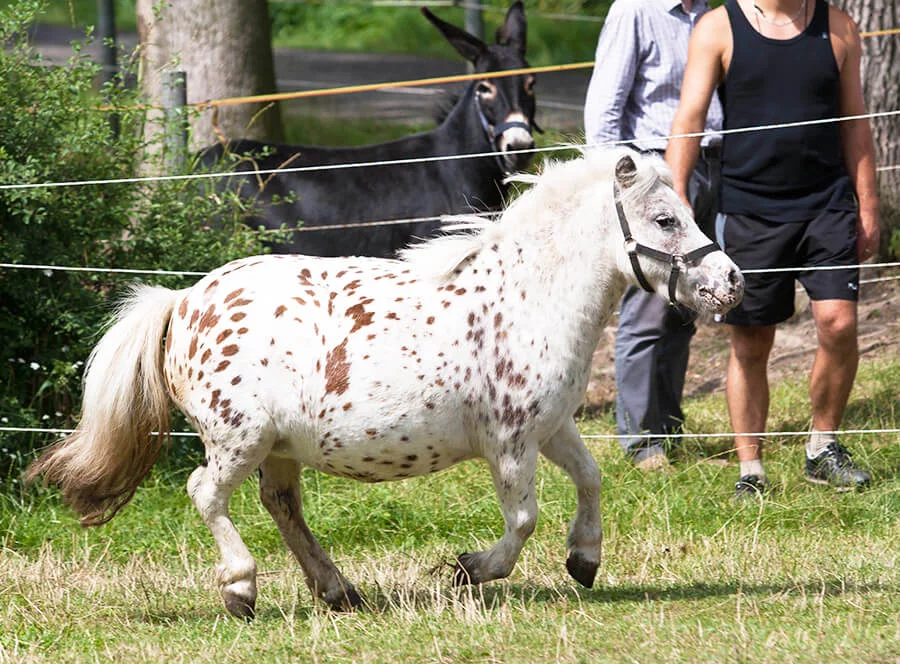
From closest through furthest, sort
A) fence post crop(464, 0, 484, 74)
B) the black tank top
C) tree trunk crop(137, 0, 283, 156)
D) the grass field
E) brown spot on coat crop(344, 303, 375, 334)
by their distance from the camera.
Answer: the grass field
brown spot on coat crop(344, 303, 375, 334)
the black tank top
tree trunk crop(137, 0, 283, 156)
fence post crop(464, 0, 484, 74)

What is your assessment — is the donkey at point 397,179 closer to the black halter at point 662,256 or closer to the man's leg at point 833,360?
the man's leg at point 833,360

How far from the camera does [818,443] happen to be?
640cm

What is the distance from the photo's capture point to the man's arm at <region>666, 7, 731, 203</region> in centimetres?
596

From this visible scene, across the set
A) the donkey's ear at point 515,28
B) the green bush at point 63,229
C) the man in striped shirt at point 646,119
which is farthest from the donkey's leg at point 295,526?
the donkey's ear at point 515,28

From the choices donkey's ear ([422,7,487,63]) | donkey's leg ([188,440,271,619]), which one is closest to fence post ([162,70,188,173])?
donkey's ear ([422,7,487,63])

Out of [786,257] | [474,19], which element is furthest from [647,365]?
[474,19]

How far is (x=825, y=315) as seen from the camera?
6.04m

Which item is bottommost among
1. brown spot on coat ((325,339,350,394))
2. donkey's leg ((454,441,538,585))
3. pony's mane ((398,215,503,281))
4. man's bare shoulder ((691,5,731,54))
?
donkey's leg ((454,441,538,585))

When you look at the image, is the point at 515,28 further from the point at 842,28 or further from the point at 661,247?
the point at 661,247

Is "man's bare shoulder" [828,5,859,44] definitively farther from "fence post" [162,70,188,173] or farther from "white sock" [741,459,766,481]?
"fence post" [162,70,188,173]

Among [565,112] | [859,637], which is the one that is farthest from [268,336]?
[565,112]

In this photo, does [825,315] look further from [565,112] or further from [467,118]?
[565,112]

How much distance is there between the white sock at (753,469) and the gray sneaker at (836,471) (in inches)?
10.1

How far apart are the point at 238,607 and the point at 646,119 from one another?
132 inches
